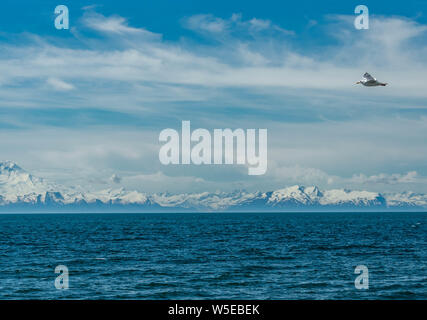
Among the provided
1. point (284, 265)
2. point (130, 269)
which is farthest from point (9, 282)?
point (284, 265)

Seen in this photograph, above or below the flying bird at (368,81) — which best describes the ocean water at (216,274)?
below

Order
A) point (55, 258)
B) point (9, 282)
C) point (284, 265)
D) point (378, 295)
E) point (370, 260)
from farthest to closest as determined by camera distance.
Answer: point (55, 258), point (370, 260), point (284, 265), point (9, 282), point (378, 295)

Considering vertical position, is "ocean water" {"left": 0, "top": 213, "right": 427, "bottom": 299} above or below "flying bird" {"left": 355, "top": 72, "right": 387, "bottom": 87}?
below

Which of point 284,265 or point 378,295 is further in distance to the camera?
point 284,265

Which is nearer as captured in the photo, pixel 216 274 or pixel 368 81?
pixel 368 81

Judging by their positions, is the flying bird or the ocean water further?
the ocean water

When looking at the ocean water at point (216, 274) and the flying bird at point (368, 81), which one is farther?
the ocean water at point (216, 274)

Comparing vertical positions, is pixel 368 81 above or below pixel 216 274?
above
